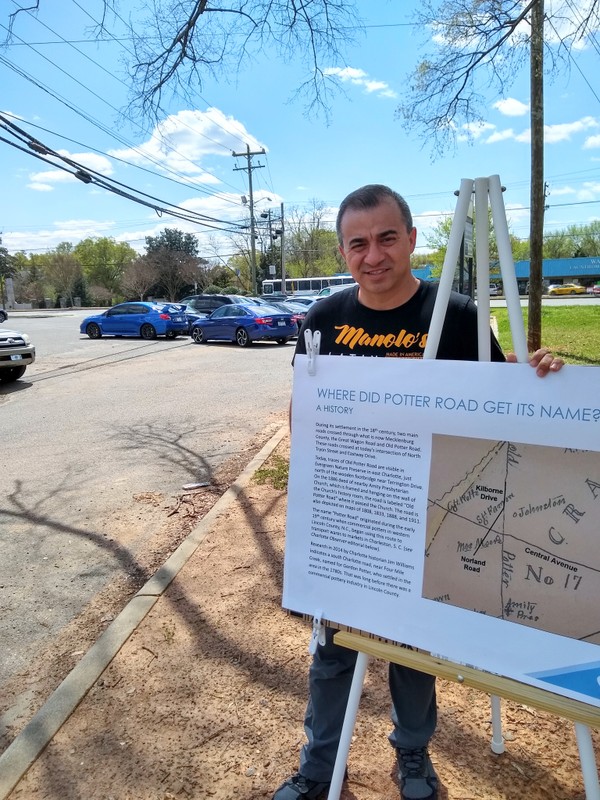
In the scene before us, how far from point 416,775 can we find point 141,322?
21.3 m

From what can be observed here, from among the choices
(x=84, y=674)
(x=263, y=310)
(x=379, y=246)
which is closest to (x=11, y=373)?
(x=263, y=310)

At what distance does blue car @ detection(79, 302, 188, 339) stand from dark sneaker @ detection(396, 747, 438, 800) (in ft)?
67.6

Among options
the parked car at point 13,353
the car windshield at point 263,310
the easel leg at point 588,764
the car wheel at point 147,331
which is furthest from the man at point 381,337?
the car wheel at point 147,331

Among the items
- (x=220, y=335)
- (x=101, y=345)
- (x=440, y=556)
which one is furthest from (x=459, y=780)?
(x=101, y=345)

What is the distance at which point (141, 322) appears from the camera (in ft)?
71.5

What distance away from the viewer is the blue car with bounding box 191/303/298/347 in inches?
707

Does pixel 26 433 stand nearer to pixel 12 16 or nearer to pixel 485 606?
pixel 12 16

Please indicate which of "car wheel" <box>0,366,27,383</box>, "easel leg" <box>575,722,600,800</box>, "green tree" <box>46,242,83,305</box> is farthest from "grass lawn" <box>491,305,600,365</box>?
"green tree" <box>46,242,83,305</box>

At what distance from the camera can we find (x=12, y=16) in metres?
4.70

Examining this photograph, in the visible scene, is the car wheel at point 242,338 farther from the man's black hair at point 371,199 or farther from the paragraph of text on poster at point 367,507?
the paragraph of text on poster at point 367,507

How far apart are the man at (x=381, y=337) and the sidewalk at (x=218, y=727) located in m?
0.16

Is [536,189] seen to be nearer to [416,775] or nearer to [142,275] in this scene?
[416,775]

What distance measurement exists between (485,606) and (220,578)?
2366mm

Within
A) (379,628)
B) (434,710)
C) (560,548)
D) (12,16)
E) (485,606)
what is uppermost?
(12,16)
